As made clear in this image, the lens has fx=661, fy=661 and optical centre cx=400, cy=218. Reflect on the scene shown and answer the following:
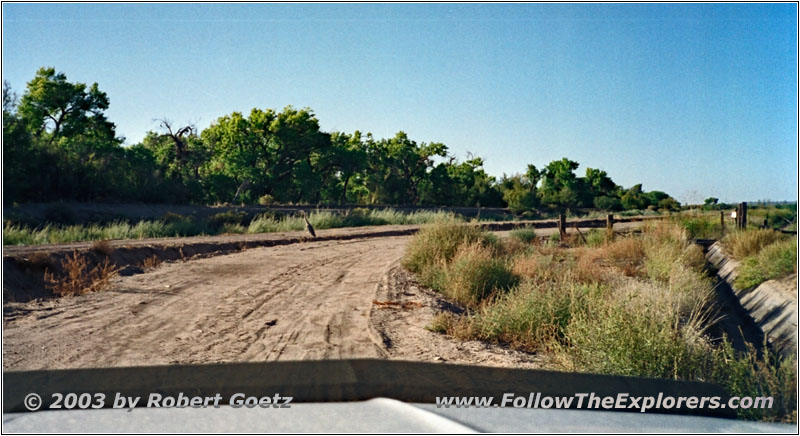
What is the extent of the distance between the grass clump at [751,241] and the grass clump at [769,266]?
7.46 ft

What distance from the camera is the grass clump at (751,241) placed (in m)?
19.8

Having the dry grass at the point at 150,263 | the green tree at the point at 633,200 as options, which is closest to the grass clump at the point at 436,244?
the dry grass at the point at 150,263

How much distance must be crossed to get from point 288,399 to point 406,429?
2150 millimetres

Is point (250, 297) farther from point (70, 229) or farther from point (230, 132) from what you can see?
point (230, 132)

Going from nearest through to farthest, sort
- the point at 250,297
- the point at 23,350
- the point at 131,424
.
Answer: the point at 131,424, the point at 23,350, the point at 250,297

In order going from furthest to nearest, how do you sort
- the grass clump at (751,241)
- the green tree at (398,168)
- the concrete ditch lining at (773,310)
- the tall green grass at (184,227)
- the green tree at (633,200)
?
the green tree at (633,200) < the green tree at (398,168) < the tall green grass at (184,227) < the grass clump at (751,241) < the concrete ditch lining at (773,310)

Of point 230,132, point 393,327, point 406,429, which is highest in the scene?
point 230,132

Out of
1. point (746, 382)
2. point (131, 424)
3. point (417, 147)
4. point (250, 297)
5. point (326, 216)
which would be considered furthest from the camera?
point (417, 147)

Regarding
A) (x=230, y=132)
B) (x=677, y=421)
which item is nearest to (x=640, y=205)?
(x=230, y=132)

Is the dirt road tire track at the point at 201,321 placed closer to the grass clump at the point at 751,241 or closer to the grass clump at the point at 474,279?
the grass clump at the point at 474,279

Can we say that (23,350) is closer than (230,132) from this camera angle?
Yes

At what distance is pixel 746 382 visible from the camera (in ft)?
20.4

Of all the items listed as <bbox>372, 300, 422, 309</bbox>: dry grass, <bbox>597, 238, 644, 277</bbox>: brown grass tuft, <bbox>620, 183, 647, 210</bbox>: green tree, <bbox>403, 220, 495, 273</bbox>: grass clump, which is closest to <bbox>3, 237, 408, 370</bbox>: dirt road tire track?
<bbox>372, 300, 422, 309</bbox>: dry grass

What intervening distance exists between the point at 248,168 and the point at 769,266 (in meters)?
39.8
